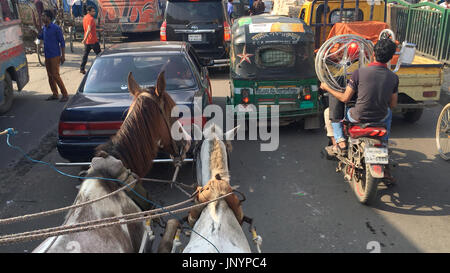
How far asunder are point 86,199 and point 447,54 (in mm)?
12179

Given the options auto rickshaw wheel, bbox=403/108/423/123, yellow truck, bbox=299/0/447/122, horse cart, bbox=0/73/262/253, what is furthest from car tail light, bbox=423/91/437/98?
horse cart, bbox=0/73/262/253

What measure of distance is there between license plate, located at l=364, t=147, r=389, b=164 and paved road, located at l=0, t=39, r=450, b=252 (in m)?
0.67

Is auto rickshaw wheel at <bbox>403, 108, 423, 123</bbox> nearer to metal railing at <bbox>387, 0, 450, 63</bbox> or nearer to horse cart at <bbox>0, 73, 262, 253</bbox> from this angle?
metal railing at <bbox>387, 0, 450, 63</bbox>

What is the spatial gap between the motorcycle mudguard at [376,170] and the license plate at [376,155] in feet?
0.17

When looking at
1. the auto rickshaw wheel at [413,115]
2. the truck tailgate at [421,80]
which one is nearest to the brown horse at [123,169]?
the truck tailgate at [421,80]

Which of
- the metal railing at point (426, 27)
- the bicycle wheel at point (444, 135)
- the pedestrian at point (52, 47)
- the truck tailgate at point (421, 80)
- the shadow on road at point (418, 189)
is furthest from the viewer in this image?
the metal railing at point (426, 27)

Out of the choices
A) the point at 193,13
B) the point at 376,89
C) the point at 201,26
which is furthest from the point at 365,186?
the point at 193,13

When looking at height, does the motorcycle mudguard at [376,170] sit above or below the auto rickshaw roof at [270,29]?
below

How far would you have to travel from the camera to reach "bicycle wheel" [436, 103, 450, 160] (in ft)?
20.8

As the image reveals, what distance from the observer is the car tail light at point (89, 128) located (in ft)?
17.2

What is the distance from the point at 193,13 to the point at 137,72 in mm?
6791

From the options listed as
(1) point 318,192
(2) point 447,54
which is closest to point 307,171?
(1) point 318,192

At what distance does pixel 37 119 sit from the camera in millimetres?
8875

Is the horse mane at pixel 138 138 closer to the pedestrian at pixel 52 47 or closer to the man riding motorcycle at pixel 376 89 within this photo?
the man riding motorcycle at pixel 376 89
